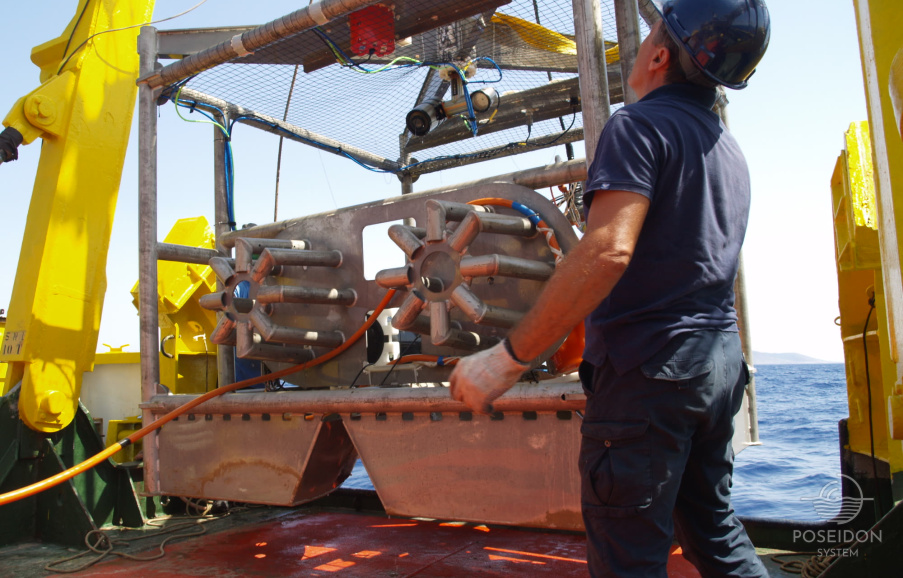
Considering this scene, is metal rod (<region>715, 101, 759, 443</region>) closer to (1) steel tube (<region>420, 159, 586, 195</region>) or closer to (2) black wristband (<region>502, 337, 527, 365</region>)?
(1) steel tube (<region>420, 159, 586, 195</region>)

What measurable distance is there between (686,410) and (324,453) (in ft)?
6.60

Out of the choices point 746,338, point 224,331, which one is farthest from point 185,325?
point 746,338

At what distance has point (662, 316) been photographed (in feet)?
4.91

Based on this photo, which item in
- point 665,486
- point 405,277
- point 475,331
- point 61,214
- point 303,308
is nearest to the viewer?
point 665,486

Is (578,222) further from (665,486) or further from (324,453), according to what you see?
(665,486)

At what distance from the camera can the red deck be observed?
10.3 ft

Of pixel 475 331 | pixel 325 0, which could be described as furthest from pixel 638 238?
pixel 325 0

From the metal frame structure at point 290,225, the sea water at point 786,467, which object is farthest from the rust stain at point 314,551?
the sea water at point 786,467

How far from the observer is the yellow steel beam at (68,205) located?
13.1 feet

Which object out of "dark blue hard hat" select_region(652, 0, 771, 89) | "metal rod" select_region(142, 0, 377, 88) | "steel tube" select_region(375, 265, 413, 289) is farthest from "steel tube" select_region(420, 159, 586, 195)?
"dark blue hard hat" select_region(652, 0, 771, 89)

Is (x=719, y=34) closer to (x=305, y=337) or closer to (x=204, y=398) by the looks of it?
(x=305, y=337)

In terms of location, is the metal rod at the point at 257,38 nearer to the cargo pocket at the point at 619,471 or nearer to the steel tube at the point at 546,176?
the steel tube at the point at 546,176

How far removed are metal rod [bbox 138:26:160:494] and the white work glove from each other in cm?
256

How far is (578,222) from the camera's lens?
421 centimetres
